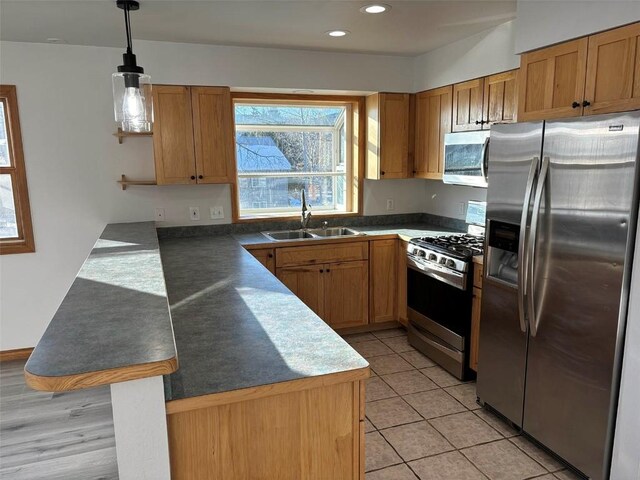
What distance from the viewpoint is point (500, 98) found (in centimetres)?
322

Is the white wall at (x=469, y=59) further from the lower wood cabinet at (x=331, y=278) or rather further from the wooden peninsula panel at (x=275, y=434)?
the wooden peninsula panel at (x=275, y=434)

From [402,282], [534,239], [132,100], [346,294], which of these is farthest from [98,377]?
[402,282]

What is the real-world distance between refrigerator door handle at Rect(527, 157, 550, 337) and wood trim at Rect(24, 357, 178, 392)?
1841mm

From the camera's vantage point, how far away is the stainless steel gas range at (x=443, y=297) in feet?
10.3

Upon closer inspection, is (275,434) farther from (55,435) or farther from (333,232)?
(333,232)

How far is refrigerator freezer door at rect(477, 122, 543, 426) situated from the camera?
7.99 feet

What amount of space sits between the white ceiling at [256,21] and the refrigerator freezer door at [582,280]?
1.19 meters

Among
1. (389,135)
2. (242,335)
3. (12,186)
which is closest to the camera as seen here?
(242,335)

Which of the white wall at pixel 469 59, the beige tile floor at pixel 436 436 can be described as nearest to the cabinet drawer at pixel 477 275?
the beige tile floor at pixel 436 436

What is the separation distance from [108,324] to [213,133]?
8.25 feet

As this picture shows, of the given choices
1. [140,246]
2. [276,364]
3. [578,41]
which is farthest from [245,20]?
[276,364]

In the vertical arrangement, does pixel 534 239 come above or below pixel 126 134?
below

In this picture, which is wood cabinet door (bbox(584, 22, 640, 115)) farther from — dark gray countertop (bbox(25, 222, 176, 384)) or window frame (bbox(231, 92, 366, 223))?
window frame (bbox(231, 92, 366, 223))

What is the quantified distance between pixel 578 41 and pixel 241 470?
2.43 metres
